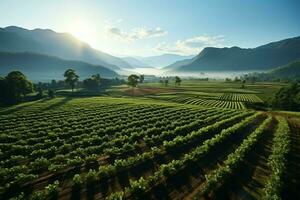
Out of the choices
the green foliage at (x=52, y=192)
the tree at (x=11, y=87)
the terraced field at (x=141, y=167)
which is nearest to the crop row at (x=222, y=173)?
the terraced field at (x=141, y=167)

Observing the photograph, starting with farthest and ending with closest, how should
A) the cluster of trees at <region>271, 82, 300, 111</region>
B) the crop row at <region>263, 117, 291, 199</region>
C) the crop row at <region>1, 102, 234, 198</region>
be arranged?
the cluster of trees at <region>271, 82, 300, 111</region> < the crop row at <region>1, 102, 234, 198</region> < the crop row at <region>263, 117, 291, 199</region>

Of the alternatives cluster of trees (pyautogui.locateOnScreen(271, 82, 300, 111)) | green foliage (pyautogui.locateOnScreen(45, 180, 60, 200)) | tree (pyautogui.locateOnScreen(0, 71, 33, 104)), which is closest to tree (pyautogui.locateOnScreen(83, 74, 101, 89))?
tree (pyautogui.locateOnScreen(0, 71, 33, 104))

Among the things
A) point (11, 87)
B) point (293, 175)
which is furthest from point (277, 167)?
point (11, 87)

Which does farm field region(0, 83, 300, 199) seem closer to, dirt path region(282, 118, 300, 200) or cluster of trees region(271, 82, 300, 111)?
dirt path region(282, 118, 300, 200)

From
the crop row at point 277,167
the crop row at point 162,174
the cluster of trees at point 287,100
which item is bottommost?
the cluster of trees at point 287,100

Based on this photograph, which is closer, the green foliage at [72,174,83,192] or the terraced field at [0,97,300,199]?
the terraced field at [0,97,300,199]

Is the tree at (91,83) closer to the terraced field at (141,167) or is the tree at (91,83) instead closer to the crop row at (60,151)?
the crop row at (60,151)

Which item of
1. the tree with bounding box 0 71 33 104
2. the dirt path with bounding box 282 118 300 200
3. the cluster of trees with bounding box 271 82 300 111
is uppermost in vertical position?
the tree with bounding box 0 71 33 104

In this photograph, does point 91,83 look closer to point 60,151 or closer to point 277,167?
point 60,151

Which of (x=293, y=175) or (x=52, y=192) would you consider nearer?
(x=52, y=192)

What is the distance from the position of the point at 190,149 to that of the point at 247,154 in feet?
25.2

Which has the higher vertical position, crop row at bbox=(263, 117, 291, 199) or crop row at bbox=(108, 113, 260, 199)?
crop row at bbox=(108, 113, 260, 199)

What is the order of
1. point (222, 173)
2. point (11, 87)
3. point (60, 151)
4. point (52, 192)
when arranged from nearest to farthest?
point (52, 192)
point (222, 173)
point (60, 151)
point (11, 87)

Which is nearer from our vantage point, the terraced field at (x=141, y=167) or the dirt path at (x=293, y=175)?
the terraced field at (x=141, y=167)
